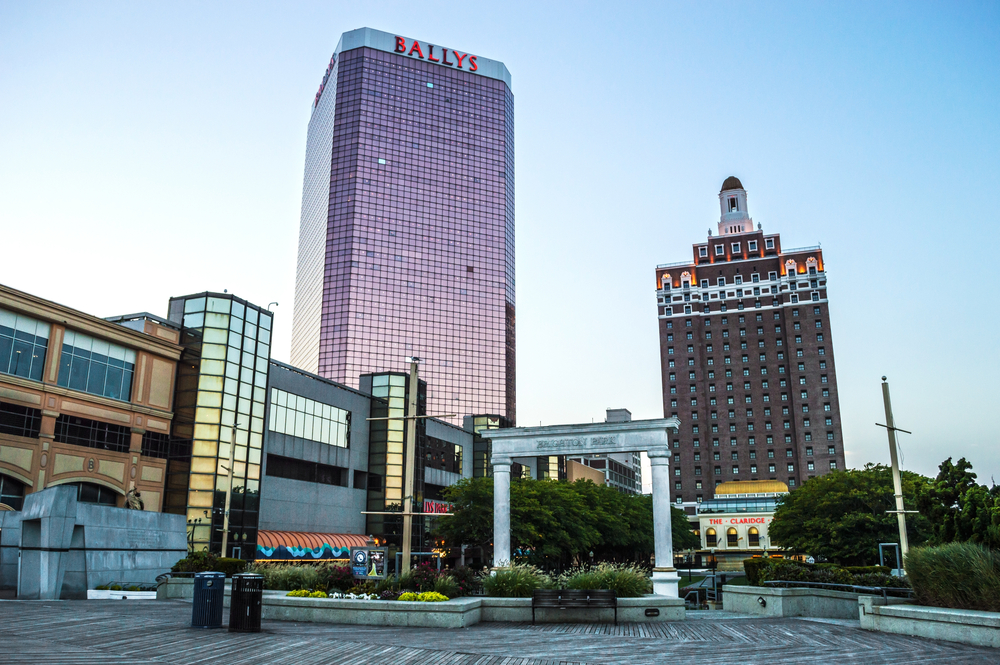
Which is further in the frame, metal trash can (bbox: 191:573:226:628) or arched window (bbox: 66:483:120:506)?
arched window (bbox: 66:483:120:506)

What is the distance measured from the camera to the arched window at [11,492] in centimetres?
3916

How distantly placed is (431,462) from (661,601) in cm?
6057

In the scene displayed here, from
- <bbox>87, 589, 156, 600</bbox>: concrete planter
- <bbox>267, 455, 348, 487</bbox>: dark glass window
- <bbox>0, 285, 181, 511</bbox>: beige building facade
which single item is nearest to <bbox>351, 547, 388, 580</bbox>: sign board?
<bbox>87, 589, 156, 600</bbox>: concrete planter

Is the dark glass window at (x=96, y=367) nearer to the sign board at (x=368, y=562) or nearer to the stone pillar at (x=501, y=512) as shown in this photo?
the stone pillar at (x=501, y=512)

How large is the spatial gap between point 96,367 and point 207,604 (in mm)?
32971

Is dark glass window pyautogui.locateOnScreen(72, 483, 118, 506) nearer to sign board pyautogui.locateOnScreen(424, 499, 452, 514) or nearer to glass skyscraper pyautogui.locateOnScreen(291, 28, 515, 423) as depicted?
sign board pyautogui.locateOnScreen(424, 499, 452, 514)

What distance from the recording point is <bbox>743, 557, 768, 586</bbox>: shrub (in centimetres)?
2717

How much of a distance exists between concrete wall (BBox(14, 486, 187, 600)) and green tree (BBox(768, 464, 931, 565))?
4561 centimetres

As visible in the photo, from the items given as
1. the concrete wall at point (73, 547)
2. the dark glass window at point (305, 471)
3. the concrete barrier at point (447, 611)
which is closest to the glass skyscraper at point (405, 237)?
the dark glass window at point (305, 471)

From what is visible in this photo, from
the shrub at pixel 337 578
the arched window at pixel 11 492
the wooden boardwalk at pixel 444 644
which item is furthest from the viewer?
the arched window at pixel 11 492

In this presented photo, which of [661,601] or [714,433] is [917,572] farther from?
[714,433]

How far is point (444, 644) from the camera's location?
1644cm

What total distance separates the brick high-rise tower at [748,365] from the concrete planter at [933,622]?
123 metres

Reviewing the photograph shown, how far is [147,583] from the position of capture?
33.0m
